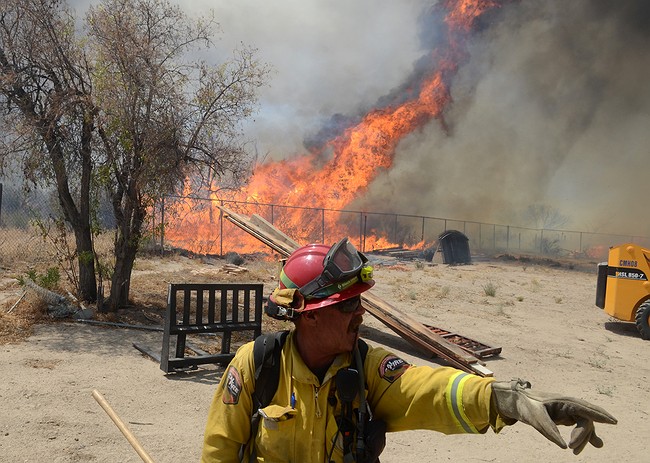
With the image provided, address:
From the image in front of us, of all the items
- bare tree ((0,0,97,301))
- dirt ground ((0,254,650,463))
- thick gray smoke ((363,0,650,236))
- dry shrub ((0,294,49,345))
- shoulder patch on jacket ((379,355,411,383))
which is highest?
thick gray smoke ((363,0,650,236))

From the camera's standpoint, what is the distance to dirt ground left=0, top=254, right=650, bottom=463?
14.3 ft

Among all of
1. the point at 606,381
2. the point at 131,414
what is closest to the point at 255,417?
the point at 131,414

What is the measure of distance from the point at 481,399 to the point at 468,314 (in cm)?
1042

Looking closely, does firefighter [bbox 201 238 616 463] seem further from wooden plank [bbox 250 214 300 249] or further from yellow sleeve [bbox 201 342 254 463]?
wooden plank [bbox 250 214 300 249]

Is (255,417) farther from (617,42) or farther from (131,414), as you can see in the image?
(617,42)

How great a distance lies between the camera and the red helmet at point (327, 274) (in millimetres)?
1851

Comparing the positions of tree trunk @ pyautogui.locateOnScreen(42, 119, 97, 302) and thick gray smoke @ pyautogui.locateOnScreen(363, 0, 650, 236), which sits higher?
thick gray smoke @ pyautogui.locateOnScreen(363, 0, 650, 236)

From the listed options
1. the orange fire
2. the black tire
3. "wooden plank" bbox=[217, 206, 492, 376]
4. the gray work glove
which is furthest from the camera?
the orange fire

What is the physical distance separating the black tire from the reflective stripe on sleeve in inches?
390

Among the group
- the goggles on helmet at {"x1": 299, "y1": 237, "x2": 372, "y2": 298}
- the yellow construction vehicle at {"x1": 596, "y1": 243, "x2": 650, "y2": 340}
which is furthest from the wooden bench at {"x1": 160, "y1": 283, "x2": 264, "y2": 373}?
the yellow construction vehicle at {"x1": 596, "y1": 243, "x2": 650, "y2": 340}

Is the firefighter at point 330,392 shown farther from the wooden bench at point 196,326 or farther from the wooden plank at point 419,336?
the wooden plank at point 419,336

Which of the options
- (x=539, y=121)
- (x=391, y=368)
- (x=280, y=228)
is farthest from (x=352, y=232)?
(x=391, y=368)

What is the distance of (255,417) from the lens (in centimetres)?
183

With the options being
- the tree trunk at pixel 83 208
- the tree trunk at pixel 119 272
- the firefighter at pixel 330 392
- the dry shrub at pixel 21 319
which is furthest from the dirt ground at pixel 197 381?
the firefighter at pixel 330 392
